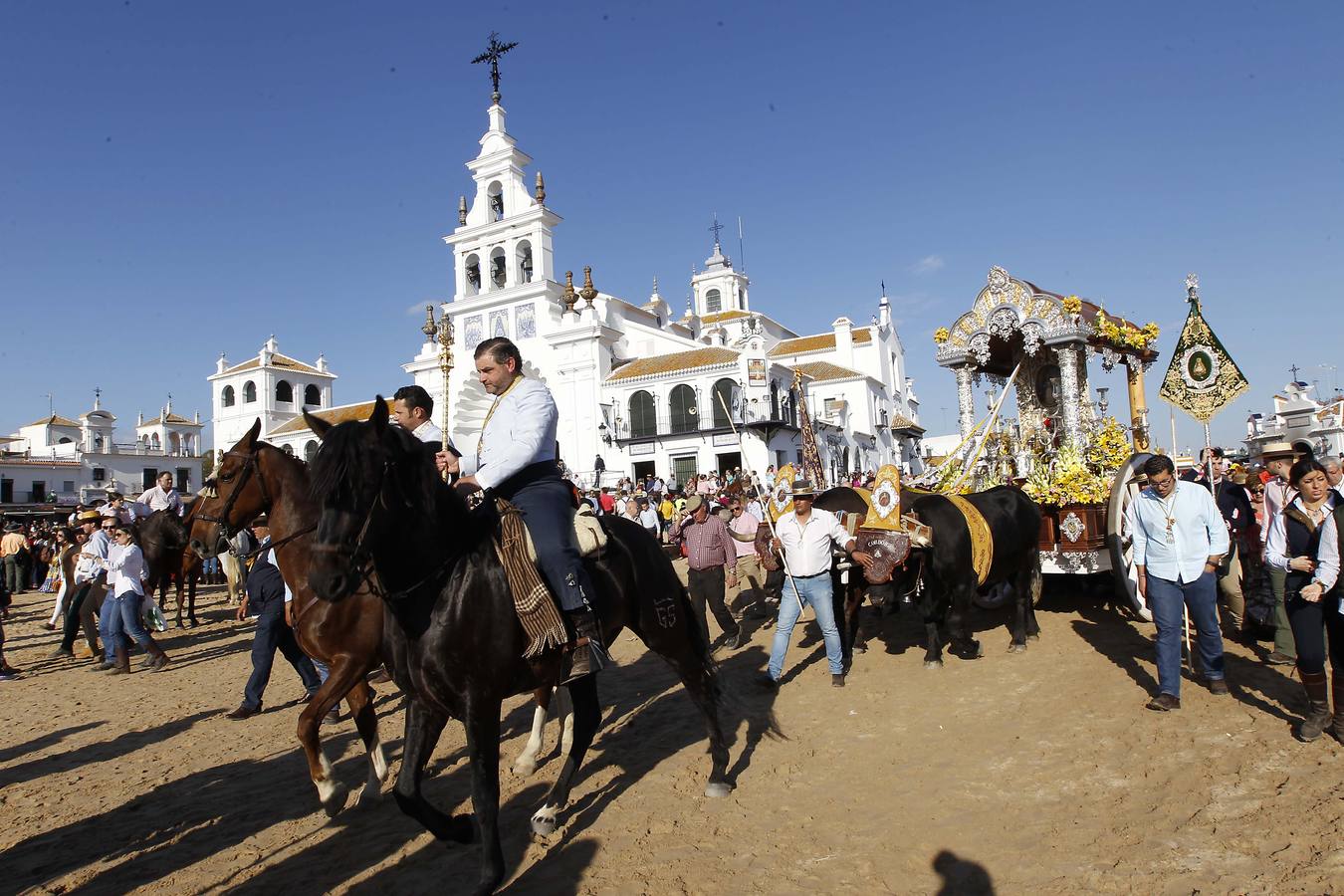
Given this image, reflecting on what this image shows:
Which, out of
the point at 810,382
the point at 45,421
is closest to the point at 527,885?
the point at 810,382

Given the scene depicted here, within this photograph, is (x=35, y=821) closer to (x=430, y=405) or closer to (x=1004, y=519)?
(x=430, y=405)

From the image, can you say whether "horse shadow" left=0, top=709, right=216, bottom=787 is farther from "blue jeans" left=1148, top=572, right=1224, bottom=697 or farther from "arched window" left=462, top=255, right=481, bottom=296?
"arched window" left=462, top=255, right=481, bottom=296

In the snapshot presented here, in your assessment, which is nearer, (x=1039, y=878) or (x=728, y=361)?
(x=1039, y=878)

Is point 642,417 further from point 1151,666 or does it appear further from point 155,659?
point 1151,666

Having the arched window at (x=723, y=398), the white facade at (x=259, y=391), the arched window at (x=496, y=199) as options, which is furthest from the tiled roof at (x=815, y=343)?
the white facade at (x=259, y=391)

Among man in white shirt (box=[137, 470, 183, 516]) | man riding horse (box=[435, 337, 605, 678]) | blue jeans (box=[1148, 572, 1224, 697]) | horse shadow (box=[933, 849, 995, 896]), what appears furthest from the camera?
man in white shirt (box=[137, 470, 183, 516])

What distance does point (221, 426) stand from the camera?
59.5 metres

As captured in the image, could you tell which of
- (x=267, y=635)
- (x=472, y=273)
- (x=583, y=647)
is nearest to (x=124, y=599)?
(x=267, y=635)

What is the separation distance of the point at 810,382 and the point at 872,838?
4593cm

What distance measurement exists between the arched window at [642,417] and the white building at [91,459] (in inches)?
1419

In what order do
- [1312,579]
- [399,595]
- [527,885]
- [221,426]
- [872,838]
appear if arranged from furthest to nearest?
[221,426], [1312,579], [872,838], [527,885], [399,595]

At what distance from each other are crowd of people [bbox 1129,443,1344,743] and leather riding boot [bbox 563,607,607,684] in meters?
4.59

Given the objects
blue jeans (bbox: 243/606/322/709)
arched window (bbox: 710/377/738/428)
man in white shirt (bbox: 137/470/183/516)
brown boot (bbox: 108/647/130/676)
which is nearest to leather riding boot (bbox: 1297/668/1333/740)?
blue jeans (bbox: 243/606/322/709)

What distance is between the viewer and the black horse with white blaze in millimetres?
3400
